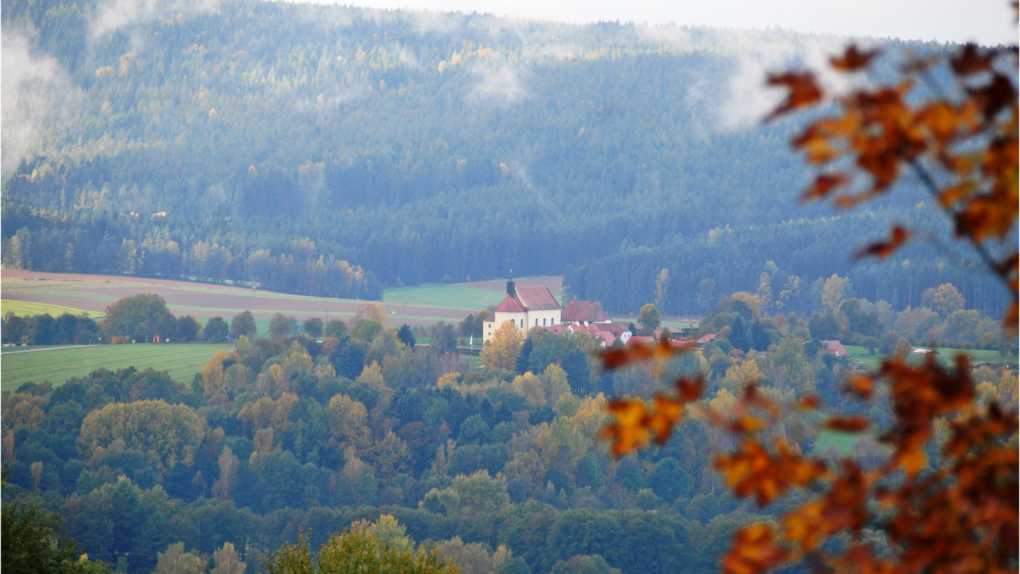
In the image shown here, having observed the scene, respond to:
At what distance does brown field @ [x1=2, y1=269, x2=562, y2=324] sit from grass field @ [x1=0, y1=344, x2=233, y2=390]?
11.1 meters

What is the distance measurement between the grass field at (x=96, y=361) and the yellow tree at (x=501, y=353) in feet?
62.3

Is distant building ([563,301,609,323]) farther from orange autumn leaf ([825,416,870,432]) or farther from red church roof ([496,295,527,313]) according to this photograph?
orange autumn leaf ([825,416,870,432])

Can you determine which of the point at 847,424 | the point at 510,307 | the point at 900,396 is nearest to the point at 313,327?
the point at 510,307

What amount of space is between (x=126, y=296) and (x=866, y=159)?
138 metres

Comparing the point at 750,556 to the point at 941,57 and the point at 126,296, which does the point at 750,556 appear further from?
the point at 126,296

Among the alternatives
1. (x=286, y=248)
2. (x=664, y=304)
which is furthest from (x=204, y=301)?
(x=664, y=304)

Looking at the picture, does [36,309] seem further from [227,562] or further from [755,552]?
[755,552]

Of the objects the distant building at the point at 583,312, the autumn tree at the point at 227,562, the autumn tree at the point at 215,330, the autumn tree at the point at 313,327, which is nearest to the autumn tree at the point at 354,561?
the autumn tree at the point at 227,562

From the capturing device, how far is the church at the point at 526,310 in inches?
5340

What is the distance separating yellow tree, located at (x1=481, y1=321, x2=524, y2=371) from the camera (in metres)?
118

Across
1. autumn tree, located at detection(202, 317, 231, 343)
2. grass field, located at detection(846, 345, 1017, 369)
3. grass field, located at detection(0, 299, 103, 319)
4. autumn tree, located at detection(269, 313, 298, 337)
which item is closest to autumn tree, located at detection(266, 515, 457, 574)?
grass field, located at detection(846, 345, 1017, 369)

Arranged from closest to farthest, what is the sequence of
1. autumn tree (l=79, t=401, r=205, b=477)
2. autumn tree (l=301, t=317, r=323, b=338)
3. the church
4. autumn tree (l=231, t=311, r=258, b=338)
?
autumn tree (l=79, t=401, r=205, b=477) → autumn tree (l=231, t=311, r=258, b=338) → autumn tree (l=301, t=317, r=323, b=338) → the church

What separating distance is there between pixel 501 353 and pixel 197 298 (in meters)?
36.3

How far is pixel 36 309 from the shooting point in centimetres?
12619
